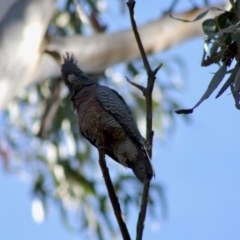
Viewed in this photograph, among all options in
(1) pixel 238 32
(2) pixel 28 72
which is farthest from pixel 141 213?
(2) pixel 28 72

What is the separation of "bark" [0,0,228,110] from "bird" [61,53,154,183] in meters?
0.69

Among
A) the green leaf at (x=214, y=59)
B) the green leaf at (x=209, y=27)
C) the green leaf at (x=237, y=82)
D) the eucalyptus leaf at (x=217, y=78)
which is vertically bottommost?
the green leaf at (x=237, y=82)

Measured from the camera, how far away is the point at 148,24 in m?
3.84

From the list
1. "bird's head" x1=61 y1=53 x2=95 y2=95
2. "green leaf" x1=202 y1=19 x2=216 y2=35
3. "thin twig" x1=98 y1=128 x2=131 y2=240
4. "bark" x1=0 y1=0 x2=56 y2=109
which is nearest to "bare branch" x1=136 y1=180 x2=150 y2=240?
"thin twig" x1=98 y1=128 x2=131 y2=240

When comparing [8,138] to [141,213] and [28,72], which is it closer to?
[28,72]

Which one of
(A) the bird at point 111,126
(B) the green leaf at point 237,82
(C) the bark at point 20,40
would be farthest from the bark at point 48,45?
(B) the green leaf at point 237,82

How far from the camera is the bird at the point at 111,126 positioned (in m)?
2.00

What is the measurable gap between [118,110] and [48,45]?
3.96ft

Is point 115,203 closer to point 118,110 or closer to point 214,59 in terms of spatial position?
point 214,59

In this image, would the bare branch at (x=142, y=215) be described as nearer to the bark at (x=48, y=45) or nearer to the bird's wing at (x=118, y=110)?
the bird's wing at (x=118, y=110)

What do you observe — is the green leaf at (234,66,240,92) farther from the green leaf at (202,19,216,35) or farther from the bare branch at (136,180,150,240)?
the green leaf at (202,19,216,35)

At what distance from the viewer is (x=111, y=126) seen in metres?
2.12

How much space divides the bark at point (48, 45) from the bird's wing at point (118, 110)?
2.51ft

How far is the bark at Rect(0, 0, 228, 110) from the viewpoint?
2918 mm
